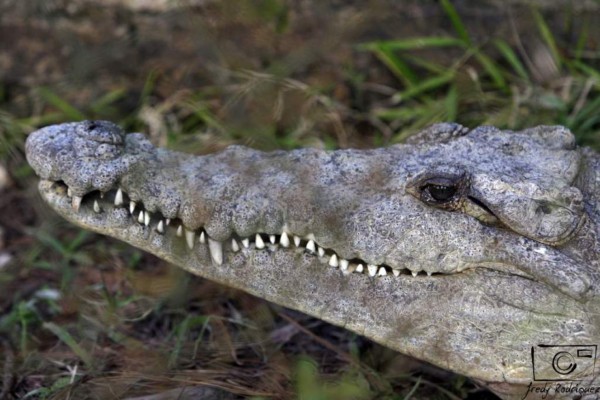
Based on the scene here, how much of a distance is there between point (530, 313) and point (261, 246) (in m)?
0.96

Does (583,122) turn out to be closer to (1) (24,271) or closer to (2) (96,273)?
(2) (96,273)

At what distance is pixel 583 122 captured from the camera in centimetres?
459

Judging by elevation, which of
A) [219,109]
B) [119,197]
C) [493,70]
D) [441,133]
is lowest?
[219,109]

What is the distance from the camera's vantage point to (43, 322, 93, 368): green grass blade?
3.38 meters

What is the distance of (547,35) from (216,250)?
2918mm

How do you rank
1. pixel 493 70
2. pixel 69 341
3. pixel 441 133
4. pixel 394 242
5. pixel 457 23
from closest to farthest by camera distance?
pixel 394 242, pixel 441 133, pixel 69 341, pixel 493 70, pixel 457 23

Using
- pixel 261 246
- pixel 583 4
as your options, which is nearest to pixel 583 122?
pixel 583 4

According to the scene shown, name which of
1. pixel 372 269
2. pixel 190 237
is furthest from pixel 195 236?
pixel 372 269

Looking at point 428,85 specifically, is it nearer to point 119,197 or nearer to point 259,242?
point 259,242

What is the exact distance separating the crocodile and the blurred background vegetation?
0.43 meters

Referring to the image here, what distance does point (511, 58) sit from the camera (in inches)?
193

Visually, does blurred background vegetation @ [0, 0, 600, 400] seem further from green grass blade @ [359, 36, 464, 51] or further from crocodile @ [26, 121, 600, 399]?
crocodile @ [26, 121, 600, 399]

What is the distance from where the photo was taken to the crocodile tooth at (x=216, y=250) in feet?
9.38

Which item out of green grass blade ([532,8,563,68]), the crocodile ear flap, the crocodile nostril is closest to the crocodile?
the crocodile nostril
